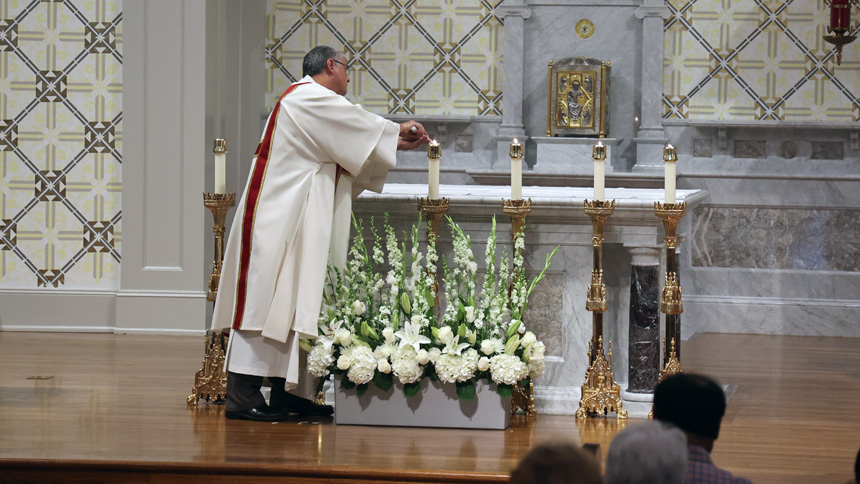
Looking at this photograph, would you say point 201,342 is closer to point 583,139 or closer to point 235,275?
point 235,275

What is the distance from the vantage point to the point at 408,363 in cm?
418

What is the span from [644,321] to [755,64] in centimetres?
427

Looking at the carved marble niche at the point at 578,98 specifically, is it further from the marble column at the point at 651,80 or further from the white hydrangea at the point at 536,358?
the white hydrangea at the point at 536,358

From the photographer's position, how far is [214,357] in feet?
15.6

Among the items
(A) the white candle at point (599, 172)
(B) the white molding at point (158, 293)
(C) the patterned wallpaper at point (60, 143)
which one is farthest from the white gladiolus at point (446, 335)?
(C) the patterned wallpaper at point (60, 143)

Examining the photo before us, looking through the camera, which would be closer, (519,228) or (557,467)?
(557,467)

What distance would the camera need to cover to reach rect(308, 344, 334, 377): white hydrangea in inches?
168

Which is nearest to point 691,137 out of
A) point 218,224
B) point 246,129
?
point 246,129

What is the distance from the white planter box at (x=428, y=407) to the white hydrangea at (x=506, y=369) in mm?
119

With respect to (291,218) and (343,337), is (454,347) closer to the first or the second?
(343,337)

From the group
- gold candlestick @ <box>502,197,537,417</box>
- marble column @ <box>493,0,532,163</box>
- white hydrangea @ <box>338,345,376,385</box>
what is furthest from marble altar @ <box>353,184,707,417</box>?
marble column @ <box>493,0,532,163</box>

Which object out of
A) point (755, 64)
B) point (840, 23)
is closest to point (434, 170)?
point (840, 23)

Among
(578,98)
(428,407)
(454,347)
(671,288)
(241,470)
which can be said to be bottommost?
(241,470)

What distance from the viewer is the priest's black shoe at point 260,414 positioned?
4.42m
